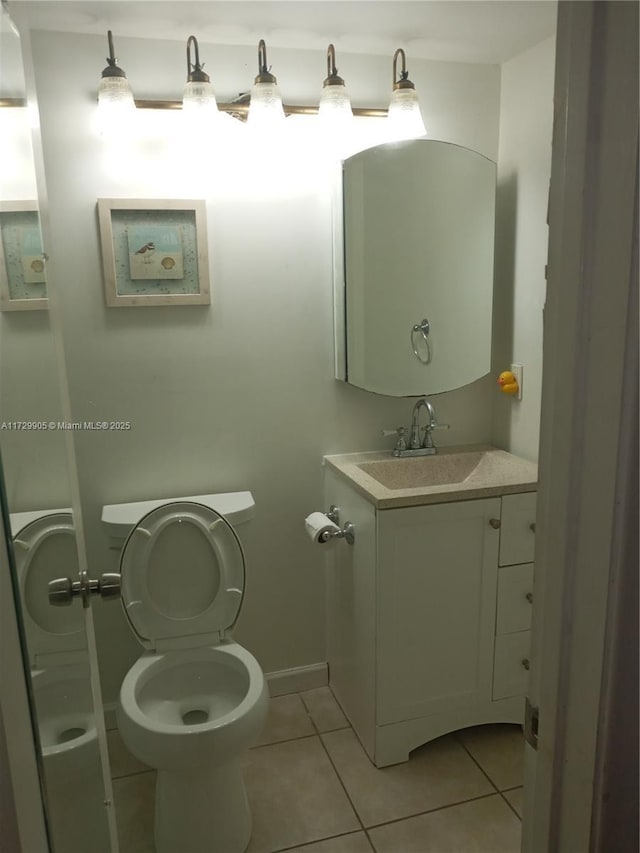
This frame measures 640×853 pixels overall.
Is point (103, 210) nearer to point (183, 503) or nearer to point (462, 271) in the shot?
point (183, 503)

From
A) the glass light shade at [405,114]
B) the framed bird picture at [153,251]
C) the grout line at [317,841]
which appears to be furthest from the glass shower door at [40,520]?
the glass light shade at [405,114]

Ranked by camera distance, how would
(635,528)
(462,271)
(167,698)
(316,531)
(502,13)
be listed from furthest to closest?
(462,271)
(316,531)
(167,698)
(502,13)
(635,528)

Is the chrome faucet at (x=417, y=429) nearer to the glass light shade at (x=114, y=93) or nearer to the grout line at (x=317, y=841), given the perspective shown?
the grout line at (x=317, y=841)

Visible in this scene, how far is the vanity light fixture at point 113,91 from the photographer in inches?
69.8

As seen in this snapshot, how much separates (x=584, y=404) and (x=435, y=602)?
57.4 inches

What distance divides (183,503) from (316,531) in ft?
1.47

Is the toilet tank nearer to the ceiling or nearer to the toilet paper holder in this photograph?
the toilet paper holder

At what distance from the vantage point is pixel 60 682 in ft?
3.09

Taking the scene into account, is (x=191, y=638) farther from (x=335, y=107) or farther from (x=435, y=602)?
(x=335, y=107)

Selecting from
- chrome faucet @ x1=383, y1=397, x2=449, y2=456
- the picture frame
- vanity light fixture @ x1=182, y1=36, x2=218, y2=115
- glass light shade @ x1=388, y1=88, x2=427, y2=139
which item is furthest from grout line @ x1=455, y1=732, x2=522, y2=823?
vanity light fixture @ x1=182, y1=36, x2=218, y2=115

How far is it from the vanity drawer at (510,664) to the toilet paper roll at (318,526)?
68 cm

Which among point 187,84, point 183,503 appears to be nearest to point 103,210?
point 187,84

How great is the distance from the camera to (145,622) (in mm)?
1913

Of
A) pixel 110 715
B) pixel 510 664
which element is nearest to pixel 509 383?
pixel 510 664
